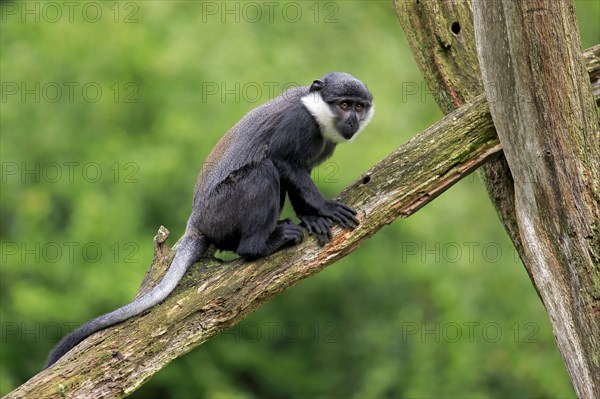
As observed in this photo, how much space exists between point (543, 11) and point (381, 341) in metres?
10.2

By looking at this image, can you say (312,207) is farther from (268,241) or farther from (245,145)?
(245,145)

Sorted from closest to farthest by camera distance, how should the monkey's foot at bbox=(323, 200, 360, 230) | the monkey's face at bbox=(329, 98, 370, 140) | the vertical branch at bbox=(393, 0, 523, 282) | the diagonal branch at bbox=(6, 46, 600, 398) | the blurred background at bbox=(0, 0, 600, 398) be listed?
1. the diagonal branch at bbox=(6, 46, 600, 398)
2. the monkey's foot at bbox=(323, 200, 360, 230)
3. the vertical branch at bbox=(393, 0, 523, 282)
4. the monkey's face at bbox=(329, 98, 370, 140)
5. the blurred background at bbox=(0, 0, 600, 398)

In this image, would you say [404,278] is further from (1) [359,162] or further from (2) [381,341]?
(1) [359,162]

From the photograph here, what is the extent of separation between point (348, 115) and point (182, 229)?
6.59m

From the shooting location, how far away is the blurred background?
45.0 ft

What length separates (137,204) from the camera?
46.6 feet

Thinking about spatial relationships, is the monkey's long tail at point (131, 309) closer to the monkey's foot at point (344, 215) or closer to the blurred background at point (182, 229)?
the monkey's foot at point (344, 215)

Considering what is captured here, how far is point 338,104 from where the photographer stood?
8.40 m

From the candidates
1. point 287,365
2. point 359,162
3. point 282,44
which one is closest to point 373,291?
point 287,365

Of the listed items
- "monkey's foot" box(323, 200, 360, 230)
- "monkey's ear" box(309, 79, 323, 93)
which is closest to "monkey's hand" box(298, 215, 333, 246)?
"monkey's foot" box(323, 200, 360, 230)

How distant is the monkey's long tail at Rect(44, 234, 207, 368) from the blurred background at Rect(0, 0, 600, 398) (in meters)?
5.64

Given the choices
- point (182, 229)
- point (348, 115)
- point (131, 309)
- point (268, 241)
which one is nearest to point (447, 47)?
point (348, 115)

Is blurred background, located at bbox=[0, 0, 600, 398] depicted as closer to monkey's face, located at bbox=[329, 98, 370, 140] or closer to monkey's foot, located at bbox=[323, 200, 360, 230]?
monkey's face, located at bbox=[329, 98, 370, 140]

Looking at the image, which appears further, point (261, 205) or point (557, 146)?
point (261, 205)
